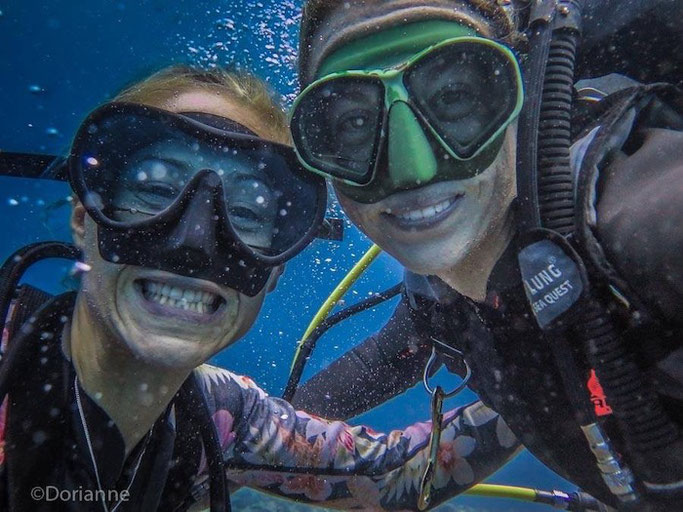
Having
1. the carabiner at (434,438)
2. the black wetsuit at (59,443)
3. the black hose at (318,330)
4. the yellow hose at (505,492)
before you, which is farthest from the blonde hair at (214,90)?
the yellow hose at (505,492)

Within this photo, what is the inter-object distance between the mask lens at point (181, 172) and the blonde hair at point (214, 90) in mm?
187

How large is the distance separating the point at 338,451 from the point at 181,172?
1.97 meters

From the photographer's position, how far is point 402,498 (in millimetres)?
3314

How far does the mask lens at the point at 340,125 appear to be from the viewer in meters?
2.20

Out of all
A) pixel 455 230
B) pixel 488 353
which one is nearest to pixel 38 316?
pixel 455 230

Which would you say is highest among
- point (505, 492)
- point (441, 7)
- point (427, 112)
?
point (441, 7)

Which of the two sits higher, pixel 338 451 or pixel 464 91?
pixel 464 91

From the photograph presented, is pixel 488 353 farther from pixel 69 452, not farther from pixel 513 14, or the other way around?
pixel 69 452

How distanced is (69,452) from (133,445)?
0.96ft

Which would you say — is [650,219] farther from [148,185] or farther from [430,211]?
A: [148,185]

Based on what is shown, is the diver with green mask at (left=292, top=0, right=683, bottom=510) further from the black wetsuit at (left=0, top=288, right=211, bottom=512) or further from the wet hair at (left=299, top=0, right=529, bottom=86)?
the black wetsuit at (left=0, top=288, right=211, bottom=512)

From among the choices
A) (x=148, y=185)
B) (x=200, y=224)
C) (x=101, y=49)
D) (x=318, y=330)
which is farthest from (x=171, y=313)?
(x=101, y=49)

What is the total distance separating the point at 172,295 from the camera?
205 cm

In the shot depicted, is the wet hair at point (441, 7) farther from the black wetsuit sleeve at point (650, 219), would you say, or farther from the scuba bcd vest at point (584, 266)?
the black wetsuit sleeve at point (650, 219)
